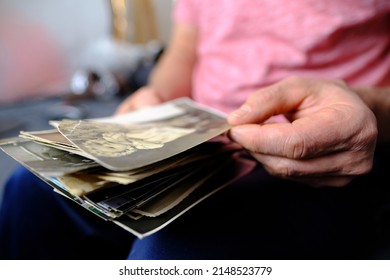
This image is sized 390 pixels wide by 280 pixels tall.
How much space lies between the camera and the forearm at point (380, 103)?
50 cm

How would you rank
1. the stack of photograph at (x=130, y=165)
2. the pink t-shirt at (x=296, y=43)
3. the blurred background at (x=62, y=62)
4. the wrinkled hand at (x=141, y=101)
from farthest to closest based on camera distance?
the blurred background at (x=62, y=62), the wrinkled hand at (x=141, y=101), the pink t-shirt at (x=296, y=43), the stack of photograph at (x=130, y=165)

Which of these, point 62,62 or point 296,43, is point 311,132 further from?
point 62,62

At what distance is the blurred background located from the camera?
4.04 feet

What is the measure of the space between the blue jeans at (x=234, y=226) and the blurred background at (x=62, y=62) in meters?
0.55

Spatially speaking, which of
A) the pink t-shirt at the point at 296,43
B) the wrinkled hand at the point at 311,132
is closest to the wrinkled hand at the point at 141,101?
the pink t-shirt at the point at 296,43

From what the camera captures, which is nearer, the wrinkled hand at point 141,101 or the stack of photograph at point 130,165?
the stack of photograph at point 130,165

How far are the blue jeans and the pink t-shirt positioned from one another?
18cm

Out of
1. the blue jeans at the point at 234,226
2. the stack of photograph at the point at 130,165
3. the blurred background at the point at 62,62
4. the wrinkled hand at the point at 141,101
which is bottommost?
the blue jeans at the point at 234,226

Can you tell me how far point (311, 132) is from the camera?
15.8 inches

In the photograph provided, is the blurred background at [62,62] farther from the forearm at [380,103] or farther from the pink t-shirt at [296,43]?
the forearm at [380,103]

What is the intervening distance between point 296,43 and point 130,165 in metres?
0.41

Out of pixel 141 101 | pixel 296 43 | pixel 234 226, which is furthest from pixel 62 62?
pixel 234 226

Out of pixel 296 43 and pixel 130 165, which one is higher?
pixel 296 43

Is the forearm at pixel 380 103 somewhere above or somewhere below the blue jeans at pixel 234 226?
above
